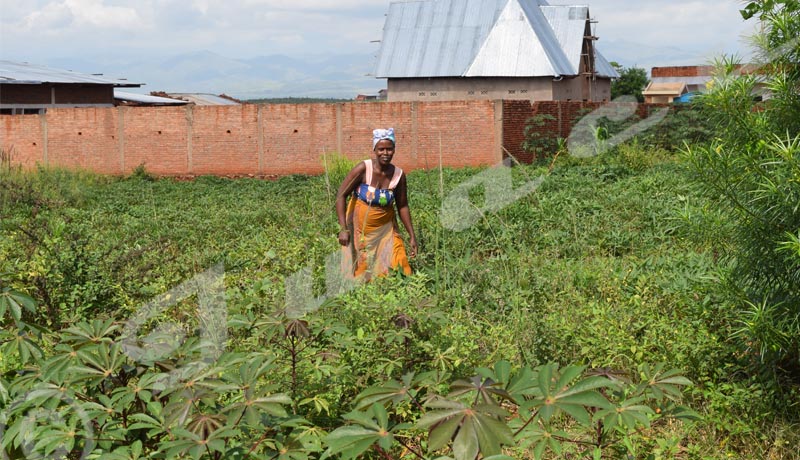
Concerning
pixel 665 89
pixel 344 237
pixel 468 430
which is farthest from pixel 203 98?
pixel 468 430

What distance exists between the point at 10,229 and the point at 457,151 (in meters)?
13.1

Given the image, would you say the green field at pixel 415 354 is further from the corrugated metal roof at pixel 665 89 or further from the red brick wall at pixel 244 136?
the corrugated metal roof at pixel 665 89

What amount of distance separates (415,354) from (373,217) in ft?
7.84

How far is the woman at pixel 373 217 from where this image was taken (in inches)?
237

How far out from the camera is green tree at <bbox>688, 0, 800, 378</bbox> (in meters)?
3.47

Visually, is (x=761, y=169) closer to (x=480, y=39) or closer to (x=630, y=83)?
(x=480, y=39)

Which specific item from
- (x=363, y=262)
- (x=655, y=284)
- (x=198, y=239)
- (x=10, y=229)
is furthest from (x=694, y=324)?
(x=10, y=229)

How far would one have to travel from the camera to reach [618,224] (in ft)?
28.0

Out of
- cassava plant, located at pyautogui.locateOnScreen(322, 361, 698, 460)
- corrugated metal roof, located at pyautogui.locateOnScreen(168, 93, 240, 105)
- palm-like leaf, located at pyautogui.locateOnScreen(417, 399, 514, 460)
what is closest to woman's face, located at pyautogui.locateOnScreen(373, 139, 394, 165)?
cassava plant, located at pyautogui.locateOnScreen(322, 361, 698, 460)

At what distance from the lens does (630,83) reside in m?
53.6

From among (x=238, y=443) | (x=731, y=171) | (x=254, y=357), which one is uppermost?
(x=731, y=171)

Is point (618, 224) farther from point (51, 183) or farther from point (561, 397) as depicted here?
point (51, 183)

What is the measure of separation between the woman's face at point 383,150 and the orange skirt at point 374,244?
0.37 metres

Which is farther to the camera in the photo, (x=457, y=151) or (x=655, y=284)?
(x=457, y=151)
